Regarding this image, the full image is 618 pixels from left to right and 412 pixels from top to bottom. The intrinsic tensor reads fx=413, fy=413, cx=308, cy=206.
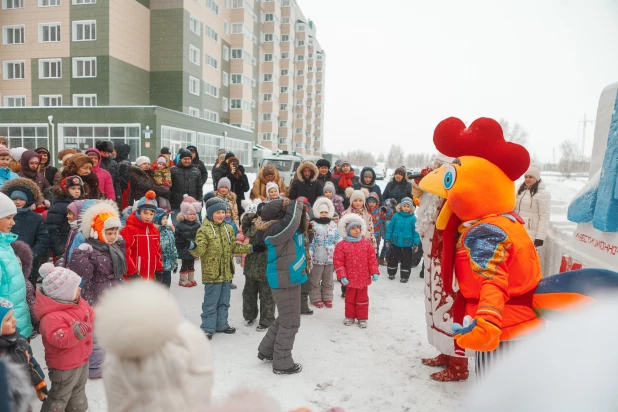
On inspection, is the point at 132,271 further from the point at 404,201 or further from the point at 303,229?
the point at 404,201

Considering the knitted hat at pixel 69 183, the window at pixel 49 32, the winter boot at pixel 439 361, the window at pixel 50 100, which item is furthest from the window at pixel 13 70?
the winter boot at pixel 439 361

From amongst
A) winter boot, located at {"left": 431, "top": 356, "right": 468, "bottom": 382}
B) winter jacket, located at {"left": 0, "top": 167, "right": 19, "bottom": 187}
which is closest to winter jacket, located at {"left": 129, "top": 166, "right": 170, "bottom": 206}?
winter jacket, located at {"left": 0, "top": 167, "right": 19, "bottom": 187}

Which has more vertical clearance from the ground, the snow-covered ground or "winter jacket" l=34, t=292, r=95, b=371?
"winter jacket" l=34, t=292, r=95, b=371

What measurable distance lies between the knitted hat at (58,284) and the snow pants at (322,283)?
3.76m

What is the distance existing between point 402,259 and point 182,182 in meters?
4.51

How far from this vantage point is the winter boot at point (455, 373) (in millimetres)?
4051

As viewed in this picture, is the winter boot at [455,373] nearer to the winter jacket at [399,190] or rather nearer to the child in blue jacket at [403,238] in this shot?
the child in blue jacket at [403,238]

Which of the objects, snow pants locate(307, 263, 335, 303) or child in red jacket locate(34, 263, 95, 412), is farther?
snow pants locate(307, 263, 335, 303)

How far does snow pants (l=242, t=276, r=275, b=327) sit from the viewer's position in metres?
5.27

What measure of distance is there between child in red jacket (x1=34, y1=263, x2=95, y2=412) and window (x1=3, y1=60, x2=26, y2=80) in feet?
107

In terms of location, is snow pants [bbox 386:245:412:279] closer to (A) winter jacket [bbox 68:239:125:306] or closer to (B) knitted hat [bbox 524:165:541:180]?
(B) knitted hat [bbox 524:165:541:180]

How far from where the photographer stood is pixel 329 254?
638cm

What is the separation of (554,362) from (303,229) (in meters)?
3.70

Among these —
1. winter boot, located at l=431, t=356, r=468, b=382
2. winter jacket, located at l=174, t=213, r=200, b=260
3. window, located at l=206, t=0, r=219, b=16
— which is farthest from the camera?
window, located at l=206, t=0, r=219, b=16
